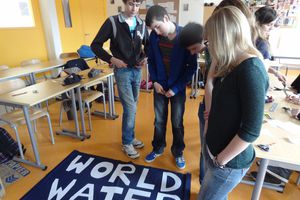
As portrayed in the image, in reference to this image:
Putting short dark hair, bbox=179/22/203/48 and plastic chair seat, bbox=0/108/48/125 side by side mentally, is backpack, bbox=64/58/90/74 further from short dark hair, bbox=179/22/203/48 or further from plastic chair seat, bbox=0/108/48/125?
short dark hair, bbox=179/22/203/48

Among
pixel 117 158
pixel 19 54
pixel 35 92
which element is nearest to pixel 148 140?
pixel 117 158

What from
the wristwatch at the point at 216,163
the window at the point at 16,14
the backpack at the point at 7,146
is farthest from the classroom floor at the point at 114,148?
the window at the point at 16,14

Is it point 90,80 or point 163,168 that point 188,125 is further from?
point 90,80

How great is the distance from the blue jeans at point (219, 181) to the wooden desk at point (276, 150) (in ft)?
0.60

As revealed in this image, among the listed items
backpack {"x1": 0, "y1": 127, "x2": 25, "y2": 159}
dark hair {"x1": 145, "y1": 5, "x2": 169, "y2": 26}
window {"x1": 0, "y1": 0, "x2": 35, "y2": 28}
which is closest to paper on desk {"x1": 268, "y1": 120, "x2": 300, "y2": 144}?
dark hair {"x1": 145, "y1": 5, "x2": 169, "y2": 26}

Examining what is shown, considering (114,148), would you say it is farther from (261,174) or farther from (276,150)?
(276,150)

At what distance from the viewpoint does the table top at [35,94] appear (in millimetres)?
1837

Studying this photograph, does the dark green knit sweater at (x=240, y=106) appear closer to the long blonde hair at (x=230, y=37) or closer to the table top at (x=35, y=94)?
the long blonde hair at (x=230, y=37)

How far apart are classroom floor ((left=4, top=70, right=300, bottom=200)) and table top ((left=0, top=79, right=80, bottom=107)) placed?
25.7 inches

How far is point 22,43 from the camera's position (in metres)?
4.00

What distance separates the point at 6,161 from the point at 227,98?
7.39 feet

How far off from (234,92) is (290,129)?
0.71 metres

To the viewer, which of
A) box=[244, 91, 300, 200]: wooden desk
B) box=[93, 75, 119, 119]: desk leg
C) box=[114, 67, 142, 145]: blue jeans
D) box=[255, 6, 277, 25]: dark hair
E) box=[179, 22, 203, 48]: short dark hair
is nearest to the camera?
box=[244, 91, 300, 200]: wooden desk

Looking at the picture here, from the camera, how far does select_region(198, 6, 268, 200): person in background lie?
0.71 meters
